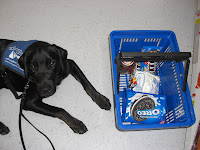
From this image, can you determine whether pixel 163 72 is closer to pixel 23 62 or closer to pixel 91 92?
pixel 91 92

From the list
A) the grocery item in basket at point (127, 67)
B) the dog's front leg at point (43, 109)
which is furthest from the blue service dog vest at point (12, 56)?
the grocery item in basket at point (127, 67)

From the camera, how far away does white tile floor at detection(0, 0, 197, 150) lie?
5.46ft

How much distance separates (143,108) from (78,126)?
62 cm

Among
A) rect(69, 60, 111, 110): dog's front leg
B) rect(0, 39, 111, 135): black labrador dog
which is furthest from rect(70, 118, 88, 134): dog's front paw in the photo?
rect(69, 60, 111, 110): dog's front leg

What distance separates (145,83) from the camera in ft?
5.63

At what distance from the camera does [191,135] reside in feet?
5.43

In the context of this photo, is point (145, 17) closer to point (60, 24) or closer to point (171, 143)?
point (60, 24)

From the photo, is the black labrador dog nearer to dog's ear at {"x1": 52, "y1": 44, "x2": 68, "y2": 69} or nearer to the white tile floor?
dog's ear at {"x1": 52, "y1": 44, "x2": 68, "y2": 69}

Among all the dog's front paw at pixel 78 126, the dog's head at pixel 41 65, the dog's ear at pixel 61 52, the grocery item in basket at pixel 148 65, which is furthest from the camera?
the grocery item in basket at pixel 148 65

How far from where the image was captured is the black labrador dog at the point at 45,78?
55.3 inches

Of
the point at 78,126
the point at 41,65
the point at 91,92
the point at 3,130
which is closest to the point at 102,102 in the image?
the point at 91,92

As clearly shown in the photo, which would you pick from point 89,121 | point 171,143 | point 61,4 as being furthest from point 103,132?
point 61,4

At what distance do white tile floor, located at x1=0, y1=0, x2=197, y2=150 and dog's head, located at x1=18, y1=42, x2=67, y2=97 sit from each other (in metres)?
0.43

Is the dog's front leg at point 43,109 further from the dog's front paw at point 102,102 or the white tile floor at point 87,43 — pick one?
the dog's front paw at point 102,102
